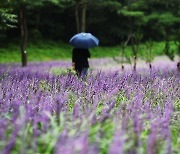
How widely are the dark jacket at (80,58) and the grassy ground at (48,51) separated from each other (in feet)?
70.1

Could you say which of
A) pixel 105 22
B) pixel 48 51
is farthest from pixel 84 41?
pixel 105 22

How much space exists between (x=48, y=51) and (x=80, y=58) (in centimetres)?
2644

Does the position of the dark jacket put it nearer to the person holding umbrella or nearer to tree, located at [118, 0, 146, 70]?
the person holding umbrella

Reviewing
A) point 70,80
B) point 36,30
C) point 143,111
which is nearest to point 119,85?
point 70,80

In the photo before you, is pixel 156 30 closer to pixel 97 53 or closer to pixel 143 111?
pixel 97 53

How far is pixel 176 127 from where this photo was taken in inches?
179

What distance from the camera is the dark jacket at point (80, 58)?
13.1 meters

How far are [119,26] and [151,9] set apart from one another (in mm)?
A: 4442

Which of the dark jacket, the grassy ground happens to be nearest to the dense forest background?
the grassy ground

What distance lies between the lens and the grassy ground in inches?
1429

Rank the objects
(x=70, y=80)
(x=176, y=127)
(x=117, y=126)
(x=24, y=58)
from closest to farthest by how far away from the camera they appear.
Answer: (x=117, y=126) → (x=176, y=127) → (x=70, y=80) → (x=24, y=58)

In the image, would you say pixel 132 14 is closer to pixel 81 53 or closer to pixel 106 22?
pixel 106 22

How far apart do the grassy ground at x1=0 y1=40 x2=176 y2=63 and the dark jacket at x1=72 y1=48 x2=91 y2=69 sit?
841 inches

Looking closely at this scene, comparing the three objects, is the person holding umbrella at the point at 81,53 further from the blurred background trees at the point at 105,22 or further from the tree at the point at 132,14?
the blurred background trees at the point at 105,22
